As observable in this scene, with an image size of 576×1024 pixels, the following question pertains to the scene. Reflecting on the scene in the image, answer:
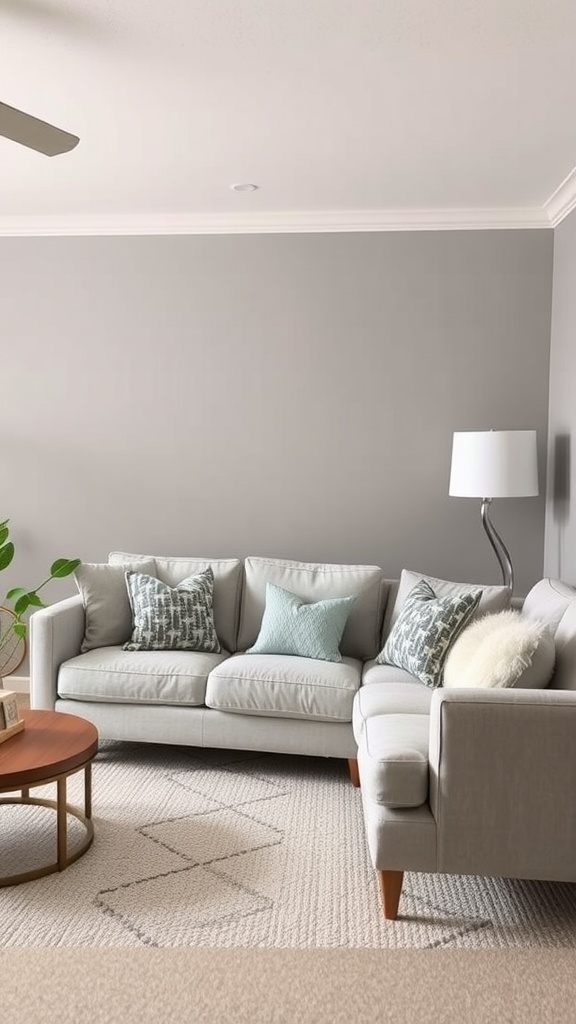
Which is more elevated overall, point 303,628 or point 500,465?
point 500,465

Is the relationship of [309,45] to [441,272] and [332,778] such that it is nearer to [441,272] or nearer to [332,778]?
[441,272]

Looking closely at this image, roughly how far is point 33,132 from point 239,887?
2.34 metres

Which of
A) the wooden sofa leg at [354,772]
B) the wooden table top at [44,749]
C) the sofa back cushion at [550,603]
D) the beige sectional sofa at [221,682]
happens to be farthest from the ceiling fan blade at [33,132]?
the wooden sofa leg at [354,772]

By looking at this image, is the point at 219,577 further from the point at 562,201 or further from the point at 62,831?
the point at 562,201

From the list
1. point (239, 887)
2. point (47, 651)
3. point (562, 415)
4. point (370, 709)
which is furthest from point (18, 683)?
point (562, 415)

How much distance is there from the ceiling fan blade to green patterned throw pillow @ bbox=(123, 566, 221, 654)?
2132 millimetres

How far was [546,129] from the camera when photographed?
3641 mm

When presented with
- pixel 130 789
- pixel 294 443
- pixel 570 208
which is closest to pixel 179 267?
pixel 294 443

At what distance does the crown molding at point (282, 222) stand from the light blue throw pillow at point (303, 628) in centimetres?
199

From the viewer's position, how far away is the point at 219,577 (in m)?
4.61

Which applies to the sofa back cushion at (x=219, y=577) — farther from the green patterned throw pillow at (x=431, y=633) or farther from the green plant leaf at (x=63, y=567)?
the green patterned throw pillow at (x=431, y=633)

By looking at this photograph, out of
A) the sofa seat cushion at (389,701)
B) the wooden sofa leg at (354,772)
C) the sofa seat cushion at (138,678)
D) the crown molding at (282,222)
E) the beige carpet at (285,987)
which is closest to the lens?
the beige carpet at (285,987)

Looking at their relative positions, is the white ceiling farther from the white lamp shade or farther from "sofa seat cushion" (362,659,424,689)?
"sofa seat cushion" (362,659,424,689)

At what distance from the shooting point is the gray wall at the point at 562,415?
4438mm
